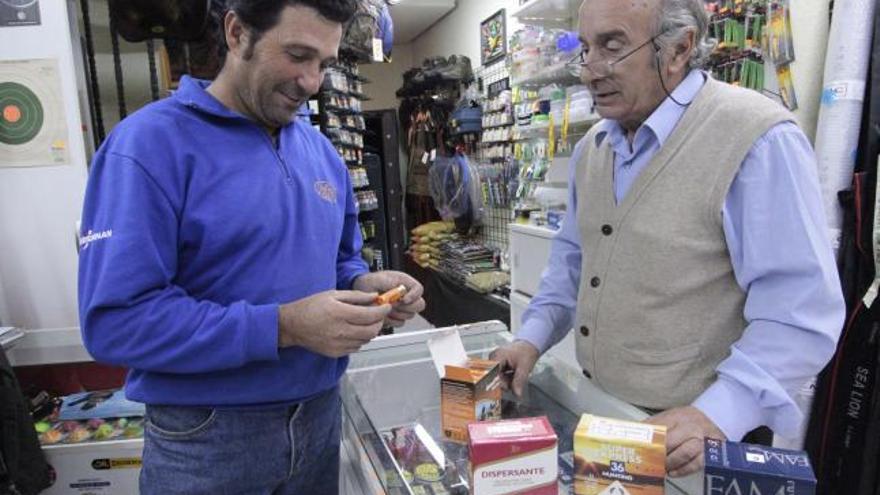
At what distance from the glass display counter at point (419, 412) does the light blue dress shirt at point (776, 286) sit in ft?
0.64

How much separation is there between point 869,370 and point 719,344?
1.17 metres

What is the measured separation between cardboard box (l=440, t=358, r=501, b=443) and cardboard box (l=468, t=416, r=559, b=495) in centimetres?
26

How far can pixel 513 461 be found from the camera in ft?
2.72

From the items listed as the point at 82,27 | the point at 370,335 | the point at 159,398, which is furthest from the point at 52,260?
the point at 370,335

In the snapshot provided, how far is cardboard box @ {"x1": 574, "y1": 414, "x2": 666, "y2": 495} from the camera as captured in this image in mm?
784

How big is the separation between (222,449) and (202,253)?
0.40 meters

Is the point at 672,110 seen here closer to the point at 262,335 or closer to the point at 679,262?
the point at 679,262

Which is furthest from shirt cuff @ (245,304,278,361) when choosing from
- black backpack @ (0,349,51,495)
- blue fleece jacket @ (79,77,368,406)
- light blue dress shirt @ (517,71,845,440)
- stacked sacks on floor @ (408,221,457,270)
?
stacked sacks on floor @ (408,221,457,270)

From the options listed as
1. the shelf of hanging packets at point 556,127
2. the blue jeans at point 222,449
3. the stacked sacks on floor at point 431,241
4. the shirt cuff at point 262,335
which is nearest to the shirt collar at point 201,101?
the shirt cuff at point 262,335

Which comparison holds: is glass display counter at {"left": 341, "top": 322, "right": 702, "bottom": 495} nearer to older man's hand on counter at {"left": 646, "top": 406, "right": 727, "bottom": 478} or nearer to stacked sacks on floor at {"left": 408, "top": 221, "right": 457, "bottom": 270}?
older man's hand on counter at {"left": 646, "top": 406, "right": 727, "bottom": 478}

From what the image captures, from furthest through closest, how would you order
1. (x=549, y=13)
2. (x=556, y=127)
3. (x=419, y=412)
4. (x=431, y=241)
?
(x=431, y=241) < (x=549, y=13) < (x=556, y=127) < (x=419, y=412)

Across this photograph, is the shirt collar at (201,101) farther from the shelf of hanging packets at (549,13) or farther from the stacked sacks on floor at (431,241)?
the stacked sacks on floor at (431,241)

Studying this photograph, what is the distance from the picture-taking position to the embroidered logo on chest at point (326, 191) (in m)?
1.30

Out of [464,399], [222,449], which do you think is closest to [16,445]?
[222,449]
